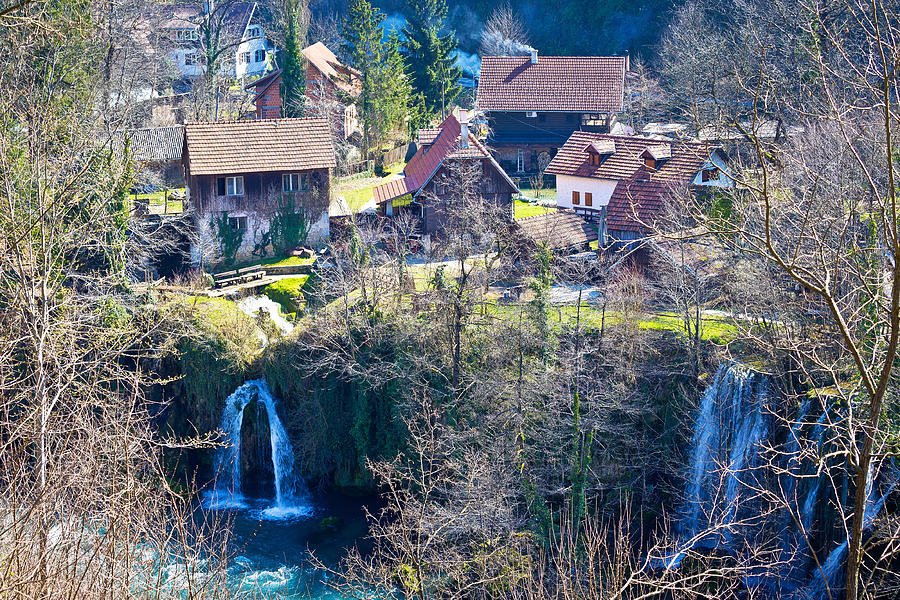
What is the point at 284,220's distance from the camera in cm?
3675

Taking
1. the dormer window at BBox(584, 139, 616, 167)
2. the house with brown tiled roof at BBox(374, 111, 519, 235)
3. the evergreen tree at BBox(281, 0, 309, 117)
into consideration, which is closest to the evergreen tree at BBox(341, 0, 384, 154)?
the evergreen tree at BBox(281, 0, 309, 117)

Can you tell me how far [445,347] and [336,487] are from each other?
5465 millimetres

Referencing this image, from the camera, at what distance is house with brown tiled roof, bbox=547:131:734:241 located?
32.0 meters

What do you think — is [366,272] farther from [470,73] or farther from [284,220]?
[470,73]

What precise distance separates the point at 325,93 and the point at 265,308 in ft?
71.2

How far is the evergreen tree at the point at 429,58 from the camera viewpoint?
51938 mm

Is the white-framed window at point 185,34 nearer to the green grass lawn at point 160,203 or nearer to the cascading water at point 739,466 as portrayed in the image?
the green grass lawn at point 160,203

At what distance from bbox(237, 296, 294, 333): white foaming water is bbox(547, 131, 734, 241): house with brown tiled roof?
11.5 meters

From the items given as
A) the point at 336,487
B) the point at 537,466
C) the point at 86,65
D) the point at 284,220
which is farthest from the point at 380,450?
the point at 86,65

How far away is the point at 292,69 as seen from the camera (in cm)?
4581

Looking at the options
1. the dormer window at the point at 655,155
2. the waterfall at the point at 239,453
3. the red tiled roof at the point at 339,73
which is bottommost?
the waterfall at the point at 239,453

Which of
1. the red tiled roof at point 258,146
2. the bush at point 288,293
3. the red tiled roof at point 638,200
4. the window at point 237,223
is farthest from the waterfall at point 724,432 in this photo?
the window at point 237,223

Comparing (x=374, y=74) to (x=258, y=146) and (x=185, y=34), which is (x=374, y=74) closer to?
(x=258, y=146)

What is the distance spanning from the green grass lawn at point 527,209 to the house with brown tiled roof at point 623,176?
864 millimetres
